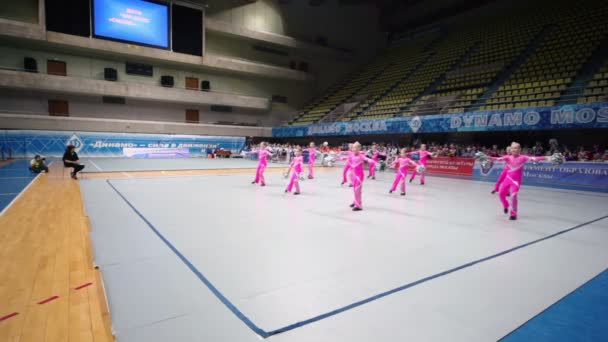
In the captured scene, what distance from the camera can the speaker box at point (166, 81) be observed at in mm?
29625

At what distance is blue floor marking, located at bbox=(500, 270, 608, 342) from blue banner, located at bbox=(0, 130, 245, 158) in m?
28.0

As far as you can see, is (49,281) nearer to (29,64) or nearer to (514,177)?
(514,177)

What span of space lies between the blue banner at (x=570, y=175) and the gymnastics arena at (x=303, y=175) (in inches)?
2.5

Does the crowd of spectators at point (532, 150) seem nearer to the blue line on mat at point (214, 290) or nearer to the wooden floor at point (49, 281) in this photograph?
the blue line on mat at point (214, 290)

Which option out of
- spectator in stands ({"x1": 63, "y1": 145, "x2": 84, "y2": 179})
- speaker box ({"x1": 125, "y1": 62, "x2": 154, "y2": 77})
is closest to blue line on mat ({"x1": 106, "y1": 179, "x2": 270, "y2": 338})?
spectator in stands ({"x1": 63, "y1": 145, "x2": 84, "y2": 179})

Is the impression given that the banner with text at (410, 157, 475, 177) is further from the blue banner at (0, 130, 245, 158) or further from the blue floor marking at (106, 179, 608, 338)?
the blue banner at (0, 130, 245, 158)

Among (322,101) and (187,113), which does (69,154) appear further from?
(322,101)

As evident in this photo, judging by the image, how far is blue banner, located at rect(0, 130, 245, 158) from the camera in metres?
21.9

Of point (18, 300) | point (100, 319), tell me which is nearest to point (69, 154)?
point (18, 300)

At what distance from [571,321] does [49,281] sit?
5821 mm

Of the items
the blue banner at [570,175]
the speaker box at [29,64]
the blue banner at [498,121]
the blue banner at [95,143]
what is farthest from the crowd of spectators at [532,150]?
the speaker box at [29,64]

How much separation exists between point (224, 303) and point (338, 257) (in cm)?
201

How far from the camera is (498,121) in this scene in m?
17.2

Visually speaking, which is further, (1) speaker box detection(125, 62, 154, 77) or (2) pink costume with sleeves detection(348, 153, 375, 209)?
(1) speaker box detection(125, 62, 154, 77)
